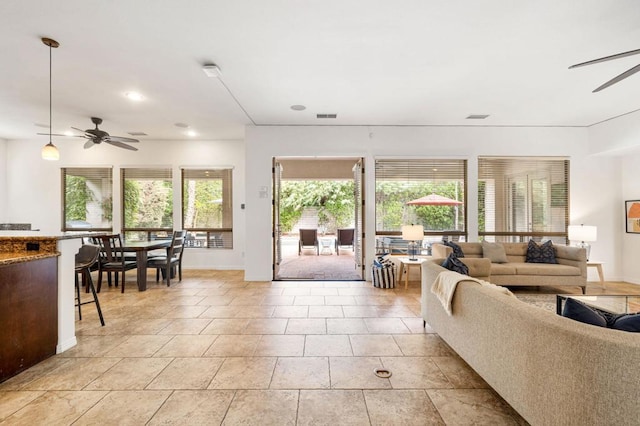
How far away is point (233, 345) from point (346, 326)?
1.20 m

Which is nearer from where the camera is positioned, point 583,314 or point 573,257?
point 583,314

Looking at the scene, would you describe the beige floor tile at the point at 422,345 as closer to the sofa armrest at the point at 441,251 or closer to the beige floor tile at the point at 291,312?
the beige floor tile at the point at 291,312

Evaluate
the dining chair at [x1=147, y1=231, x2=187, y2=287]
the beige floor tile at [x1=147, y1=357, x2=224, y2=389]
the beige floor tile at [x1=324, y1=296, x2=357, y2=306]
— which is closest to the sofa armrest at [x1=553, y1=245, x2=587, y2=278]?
the beige floor tile at [x1=324, y1=296, x2=357, y2=306]

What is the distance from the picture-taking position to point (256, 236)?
574 cm

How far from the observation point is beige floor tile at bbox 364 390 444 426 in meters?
1.84

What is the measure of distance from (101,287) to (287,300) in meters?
3.29

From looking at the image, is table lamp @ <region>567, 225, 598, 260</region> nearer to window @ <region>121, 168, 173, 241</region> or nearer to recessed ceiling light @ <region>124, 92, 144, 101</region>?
recessed ceiling light @ <region>124, 92, 144, 101</region>

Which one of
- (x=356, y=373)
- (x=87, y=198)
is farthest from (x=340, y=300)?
(x=87, y=198)

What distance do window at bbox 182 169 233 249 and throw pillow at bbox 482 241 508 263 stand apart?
5075 mm

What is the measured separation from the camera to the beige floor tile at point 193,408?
184cm

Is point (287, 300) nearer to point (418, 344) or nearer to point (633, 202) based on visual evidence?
point (418, 344)

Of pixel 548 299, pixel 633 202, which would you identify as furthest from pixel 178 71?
pixel 633 202

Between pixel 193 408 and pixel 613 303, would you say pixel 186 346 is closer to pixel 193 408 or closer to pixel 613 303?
pixel 193 408

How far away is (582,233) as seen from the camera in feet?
17.0
